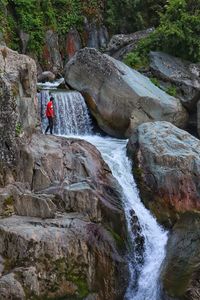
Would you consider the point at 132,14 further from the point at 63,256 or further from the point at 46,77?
the point at 63,256

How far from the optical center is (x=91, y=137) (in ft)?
64.4

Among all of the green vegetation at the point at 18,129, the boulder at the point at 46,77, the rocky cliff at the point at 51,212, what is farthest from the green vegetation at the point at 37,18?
the green vegetation at the point at 18,129

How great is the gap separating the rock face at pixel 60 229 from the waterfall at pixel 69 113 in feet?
17.2

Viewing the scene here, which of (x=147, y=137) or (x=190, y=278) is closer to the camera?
(x=190, y=278)

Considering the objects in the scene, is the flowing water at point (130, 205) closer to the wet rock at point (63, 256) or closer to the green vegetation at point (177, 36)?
the wet rock at point (63, 256)

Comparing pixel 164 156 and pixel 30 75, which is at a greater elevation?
pixel 30 75

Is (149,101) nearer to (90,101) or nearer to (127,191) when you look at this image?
(90,101)

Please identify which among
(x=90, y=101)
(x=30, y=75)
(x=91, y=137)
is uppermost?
(x=30, y=75)

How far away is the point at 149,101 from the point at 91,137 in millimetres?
2804

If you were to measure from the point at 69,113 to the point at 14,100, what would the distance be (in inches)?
249

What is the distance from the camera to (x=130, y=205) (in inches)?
550

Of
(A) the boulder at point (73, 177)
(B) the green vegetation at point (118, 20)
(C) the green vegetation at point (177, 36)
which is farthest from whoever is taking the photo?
(B) the green vegetation at point (118, 20)

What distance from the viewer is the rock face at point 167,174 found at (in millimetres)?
14461

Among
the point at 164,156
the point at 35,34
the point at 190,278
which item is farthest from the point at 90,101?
the point at 190,278
